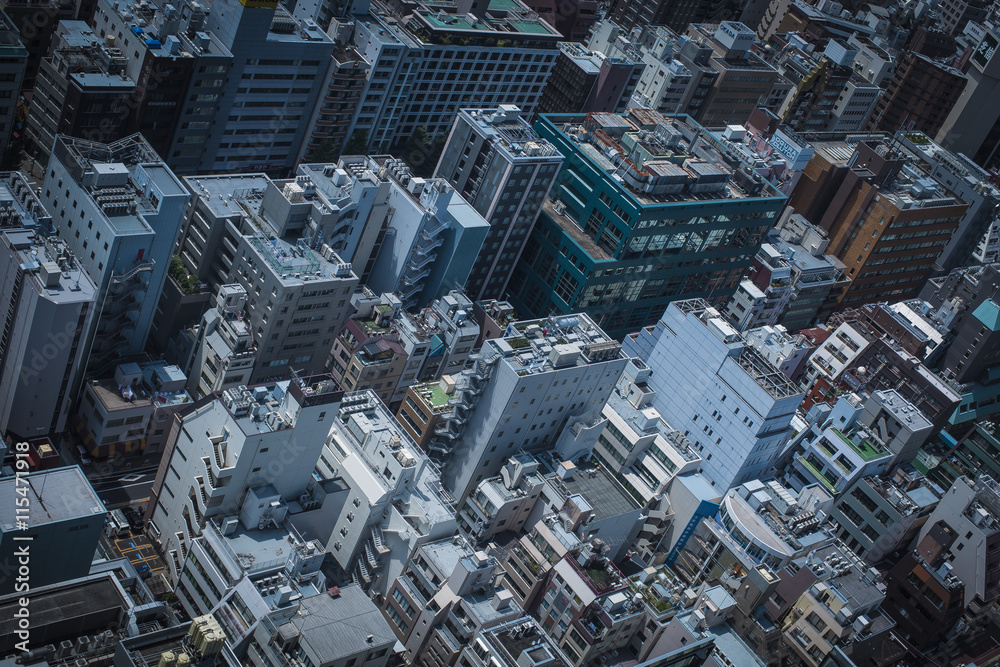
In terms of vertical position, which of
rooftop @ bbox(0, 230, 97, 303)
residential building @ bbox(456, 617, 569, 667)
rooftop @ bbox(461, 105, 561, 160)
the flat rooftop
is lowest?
residential building @ bbox(456, 617, 569, 667)

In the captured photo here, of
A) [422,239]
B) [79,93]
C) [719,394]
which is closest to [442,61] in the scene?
[422,239]

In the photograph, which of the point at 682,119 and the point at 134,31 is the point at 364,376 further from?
the point at 682,119

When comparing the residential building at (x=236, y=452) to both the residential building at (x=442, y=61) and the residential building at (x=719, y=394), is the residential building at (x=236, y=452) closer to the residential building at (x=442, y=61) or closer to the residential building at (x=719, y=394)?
the residential building at (x=719, y=394)

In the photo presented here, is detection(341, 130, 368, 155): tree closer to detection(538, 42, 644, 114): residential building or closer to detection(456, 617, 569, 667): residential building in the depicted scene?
detection(538, 42, 644, 114): residential building

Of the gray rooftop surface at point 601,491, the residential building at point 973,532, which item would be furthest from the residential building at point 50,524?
the residential building at point 973,532

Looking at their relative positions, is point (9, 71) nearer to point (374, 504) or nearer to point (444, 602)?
point (374, 504)

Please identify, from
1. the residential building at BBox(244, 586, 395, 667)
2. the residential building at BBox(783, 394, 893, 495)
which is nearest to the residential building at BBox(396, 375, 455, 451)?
the residential building at BBox(244, 586, 395, 667)
